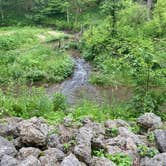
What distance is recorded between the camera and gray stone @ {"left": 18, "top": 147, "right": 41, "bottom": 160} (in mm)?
7895

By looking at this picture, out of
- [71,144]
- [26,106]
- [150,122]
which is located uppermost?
[71,144]

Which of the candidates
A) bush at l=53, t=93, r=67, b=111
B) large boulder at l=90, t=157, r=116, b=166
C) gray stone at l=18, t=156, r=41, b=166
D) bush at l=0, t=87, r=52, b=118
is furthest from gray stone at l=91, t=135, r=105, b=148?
bush at l=53, t=93, r=67, b=111

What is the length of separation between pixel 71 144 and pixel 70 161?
118 centimetres

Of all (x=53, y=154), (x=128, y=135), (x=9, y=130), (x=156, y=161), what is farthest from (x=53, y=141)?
(x=156, y=161)

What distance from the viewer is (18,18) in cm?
3731

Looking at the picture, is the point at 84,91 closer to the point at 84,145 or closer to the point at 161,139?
the point at 161,139

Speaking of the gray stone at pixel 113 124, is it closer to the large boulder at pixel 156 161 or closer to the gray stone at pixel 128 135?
the gray stone at pixel 128 135

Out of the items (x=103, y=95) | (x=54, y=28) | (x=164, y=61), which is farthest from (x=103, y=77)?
(x=54, y=28)

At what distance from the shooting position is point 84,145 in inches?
320

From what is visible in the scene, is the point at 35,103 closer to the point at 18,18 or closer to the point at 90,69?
the point at 90,69

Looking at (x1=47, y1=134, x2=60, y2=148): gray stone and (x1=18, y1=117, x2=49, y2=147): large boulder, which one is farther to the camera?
(x1=47, y1=134, x2=60, y2=148): gray stone

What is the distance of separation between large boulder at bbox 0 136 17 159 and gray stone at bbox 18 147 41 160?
5.1 inches

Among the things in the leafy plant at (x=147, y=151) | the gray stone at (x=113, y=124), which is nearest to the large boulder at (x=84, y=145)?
the gray stone at (x=113, y=124)

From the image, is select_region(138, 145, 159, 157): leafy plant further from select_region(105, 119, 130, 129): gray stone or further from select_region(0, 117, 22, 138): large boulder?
select_region(0, 117, 22, 138): large boulder
